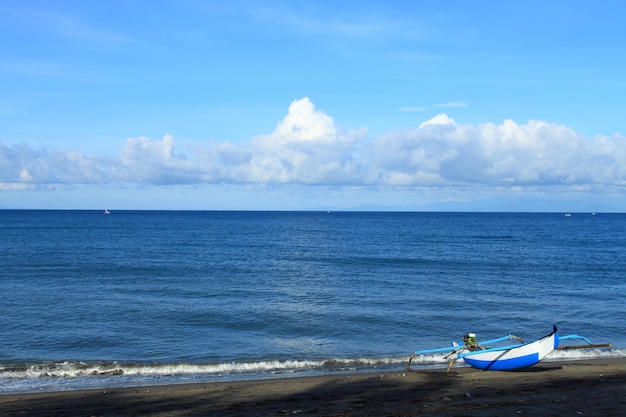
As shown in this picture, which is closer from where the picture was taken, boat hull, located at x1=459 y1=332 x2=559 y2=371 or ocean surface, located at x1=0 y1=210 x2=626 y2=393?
boat hull, located at x1=459 y1=332 x2=559 y2=371

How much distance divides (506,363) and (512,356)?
0.34m

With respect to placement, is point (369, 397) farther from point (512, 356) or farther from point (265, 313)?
point (265, 313)

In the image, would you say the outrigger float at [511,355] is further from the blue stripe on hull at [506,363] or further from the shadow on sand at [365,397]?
the shadow on sand at [365,397]

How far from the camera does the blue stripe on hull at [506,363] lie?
20109mm

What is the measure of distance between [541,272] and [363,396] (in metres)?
39.3

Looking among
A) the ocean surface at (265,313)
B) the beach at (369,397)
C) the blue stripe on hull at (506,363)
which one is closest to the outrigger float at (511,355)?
the blue stripe on hull at (506,363)

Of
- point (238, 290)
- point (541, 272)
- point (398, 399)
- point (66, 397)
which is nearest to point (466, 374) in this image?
point (398, 399)

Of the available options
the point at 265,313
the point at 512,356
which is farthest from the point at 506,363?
the point at 265,313

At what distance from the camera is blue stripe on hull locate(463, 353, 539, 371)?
20.1 meters

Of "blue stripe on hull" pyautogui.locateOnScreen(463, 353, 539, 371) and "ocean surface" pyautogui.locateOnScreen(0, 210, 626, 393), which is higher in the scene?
"blue stripe on hull" pyautogui.locateOnScreen(463, 353, 539, 371)

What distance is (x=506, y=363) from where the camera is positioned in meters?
20.2

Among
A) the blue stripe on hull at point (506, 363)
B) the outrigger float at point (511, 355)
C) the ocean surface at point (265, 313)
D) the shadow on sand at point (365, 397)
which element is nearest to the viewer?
the shadow on sand at point (365, 397)

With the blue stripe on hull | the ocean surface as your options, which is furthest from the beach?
the ocean surface

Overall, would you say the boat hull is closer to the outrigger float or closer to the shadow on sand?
the outrigger float
